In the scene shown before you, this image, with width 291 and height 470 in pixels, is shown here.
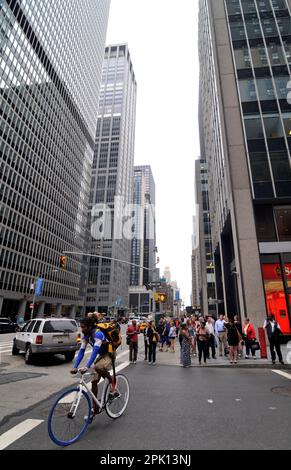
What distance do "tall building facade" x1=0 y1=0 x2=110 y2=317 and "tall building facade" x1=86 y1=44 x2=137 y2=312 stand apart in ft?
103

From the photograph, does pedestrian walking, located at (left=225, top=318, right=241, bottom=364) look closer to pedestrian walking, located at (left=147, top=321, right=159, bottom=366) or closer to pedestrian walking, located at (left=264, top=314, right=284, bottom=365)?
pedestrian walking, located at (left=264, top=314, right=284, bottom=365)

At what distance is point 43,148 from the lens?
63000mm

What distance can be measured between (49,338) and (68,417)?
757 cm

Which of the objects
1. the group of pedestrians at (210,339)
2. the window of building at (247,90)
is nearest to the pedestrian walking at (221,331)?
the group of pedestrians at (210,339)

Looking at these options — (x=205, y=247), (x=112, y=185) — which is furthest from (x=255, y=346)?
(x=112, y=185)

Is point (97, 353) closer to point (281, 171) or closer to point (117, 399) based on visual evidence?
point (117, 399)

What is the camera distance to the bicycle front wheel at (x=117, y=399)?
5.12 m

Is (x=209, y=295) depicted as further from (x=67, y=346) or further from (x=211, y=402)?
(x=211, y=402)

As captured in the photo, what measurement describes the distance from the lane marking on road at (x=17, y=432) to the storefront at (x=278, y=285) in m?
17.6

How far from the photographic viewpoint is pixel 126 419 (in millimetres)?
5137

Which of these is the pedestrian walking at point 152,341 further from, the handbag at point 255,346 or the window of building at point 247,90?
the window of building at point 247,90

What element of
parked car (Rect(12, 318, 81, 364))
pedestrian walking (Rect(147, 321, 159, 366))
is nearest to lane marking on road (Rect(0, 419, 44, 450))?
parked car (Rect(12, 318, 81, 364))

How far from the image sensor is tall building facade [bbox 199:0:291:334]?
63.0 ft
